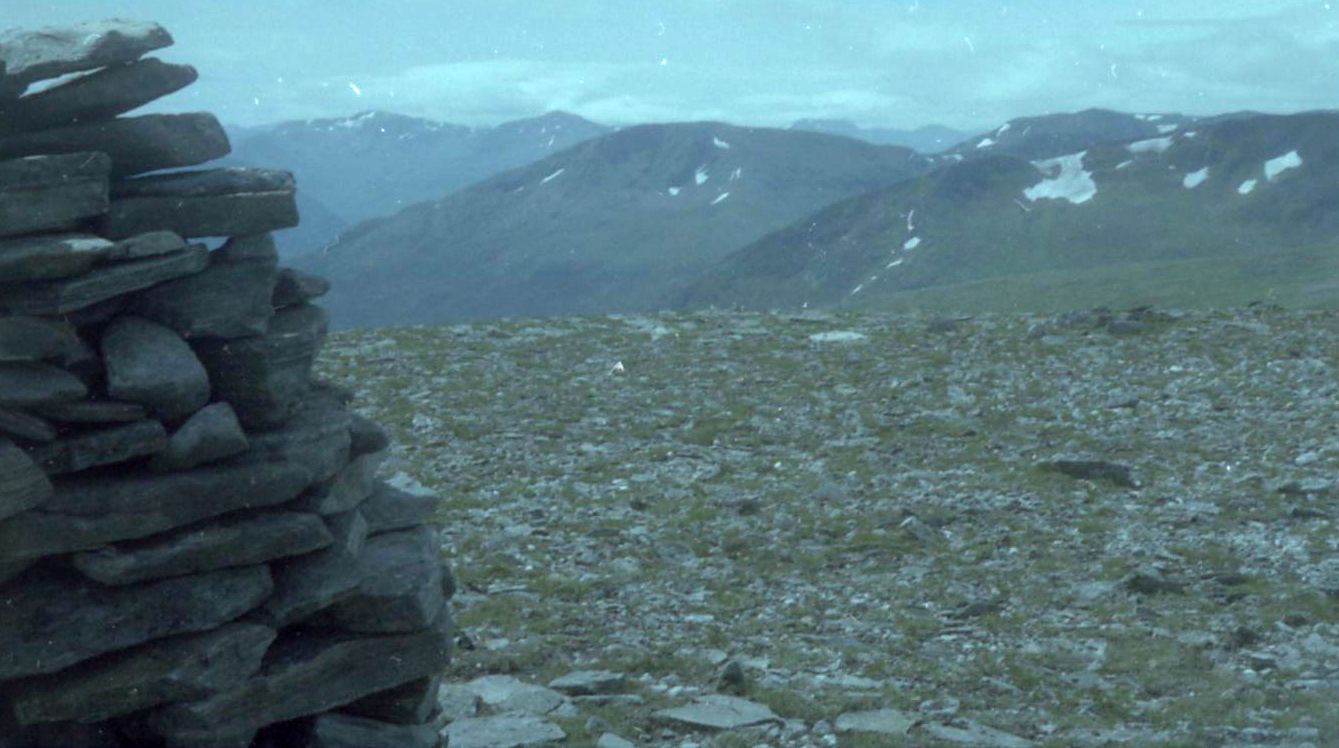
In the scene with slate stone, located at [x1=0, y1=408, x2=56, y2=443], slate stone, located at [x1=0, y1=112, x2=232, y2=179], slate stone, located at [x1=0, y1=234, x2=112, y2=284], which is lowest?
slate stone, located at [x1=0, y1=408, x2=56, y2=443]

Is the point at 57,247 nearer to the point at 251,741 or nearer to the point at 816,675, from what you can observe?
the point at 251,741

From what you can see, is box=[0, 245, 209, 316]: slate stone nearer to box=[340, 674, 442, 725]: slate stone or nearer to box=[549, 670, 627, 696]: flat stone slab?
box=[340, 674, 442, 725]: slate stone

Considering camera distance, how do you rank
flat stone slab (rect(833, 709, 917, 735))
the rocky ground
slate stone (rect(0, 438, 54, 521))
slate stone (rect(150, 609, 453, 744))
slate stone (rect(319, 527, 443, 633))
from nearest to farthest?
slate stone (rect(0, 438, 54, 521)) < slate stone (rect(150, 609, 453, 744)) < slate stone (rect(319, 527, 443, 633)) < flat stone slab (rect(833, 709, 917, 735)) < the rocky ground

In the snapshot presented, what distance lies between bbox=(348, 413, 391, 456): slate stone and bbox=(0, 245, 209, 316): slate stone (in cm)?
211

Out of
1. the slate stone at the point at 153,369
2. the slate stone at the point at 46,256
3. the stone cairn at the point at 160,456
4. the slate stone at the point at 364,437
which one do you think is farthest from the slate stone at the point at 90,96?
the slate stone at the point at 364,437

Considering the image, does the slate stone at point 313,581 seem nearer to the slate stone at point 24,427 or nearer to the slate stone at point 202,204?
the slate stone at point 24,427

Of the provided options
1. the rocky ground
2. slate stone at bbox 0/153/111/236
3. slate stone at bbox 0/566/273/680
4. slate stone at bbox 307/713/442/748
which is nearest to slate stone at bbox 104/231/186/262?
slate stone at bbox 0/153/111/236

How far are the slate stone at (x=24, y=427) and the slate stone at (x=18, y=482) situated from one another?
0.32ft

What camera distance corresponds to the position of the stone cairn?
9.85 m

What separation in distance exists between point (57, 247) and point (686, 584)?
984 centimetres

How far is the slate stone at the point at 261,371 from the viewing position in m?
10.9

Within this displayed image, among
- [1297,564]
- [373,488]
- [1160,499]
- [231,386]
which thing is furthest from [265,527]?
[1160,499]

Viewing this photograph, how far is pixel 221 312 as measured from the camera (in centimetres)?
1076

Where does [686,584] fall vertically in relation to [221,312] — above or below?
below
